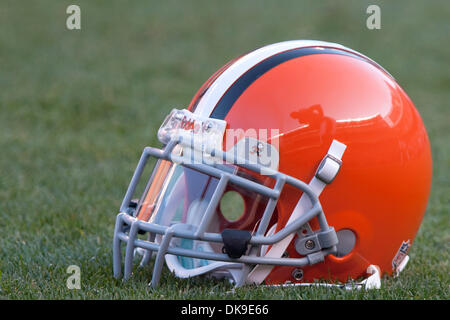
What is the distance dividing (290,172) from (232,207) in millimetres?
1896

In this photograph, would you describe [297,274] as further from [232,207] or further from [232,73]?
[232,207]

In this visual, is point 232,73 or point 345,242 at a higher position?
point 232,73

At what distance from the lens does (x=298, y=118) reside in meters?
2.59

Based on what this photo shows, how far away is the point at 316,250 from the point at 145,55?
23.1 ft

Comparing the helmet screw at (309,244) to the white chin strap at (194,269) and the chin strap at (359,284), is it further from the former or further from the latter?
the white chin strap at (194,269)

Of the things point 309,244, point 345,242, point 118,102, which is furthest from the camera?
point 118,102

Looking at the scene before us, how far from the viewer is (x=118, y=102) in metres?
7.28

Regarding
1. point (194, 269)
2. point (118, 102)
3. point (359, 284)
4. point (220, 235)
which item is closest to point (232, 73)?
point (220, 235)

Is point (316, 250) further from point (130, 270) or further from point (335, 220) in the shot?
point (130, 270)

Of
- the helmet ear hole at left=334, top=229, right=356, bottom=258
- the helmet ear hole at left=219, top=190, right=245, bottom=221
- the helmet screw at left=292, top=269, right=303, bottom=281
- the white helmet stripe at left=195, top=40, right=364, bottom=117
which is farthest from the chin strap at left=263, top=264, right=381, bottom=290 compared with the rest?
the helmet ear hole at left=219, top=190, right=245, bottom=221

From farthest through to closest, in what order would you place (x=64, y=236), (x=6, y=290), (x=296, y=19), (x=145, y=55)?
(x=296, y=19)
(x=145, y=55)
(x=64, y=236)
(x=6, y=290)

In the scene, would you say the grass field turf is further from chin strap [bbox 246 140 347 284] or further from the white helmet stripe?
the white helmet stripe

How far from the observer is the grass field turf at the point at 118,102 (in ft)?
9.62

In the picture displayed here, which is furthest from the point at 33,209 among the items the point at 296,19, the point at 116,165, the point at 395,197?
the point at 296,19
